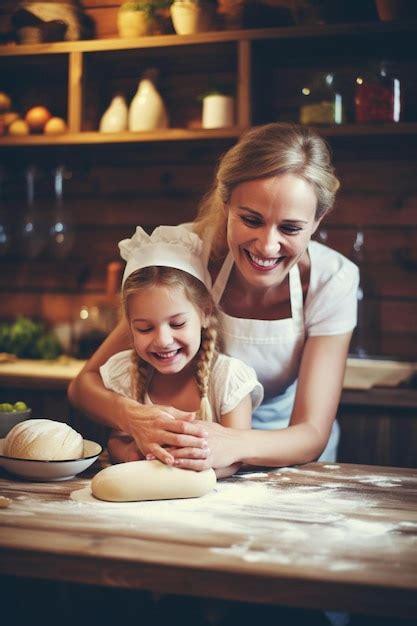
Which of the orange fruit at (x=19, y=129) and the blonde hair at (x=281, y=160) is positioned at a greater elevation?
the orange fruit at (x=19, y=129)

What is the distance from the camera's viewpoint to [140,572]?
0.98 meters

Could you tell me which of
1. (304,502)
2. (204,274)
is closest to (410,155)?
(204,274)

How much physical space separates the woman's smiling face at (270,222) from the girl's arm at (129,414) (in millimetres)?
365

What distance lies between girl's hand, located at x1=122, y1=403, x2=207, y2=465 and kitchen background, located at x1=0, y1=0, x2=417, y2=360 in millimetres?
1572

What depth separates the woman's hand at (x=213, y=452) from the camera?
4.33ft

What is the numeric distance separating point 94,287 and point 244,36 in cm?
123

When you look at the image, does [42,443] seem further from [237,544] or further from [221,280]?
[221,280]

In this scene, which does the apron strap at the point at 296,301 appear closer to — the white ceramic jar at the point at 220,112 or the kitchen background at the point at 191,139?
the kitchen background at the point at 191,139

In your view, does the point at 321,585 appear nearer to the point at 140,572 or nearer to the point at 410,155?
the point at 140,572

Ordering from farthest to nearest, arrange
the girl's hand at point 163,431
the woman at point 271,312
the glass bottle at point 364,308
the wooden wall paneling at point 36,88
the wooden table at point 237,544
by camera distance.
Result: the wooden wall paneling at point 36,88, the glass bottle at point 364,308, the woman at point 271,312, the girl's hand at point 163,431, the wooden table at point 237,544

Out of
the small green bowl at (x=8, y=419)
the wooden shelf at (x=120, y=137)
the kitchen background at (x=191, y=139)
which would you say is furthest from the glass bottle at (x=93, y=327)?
the small green bowl at (x=8, y=419)

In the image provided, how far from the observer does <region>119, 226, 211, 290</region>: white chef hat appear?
164 cm

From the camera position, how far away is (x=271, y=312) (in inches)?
75.1

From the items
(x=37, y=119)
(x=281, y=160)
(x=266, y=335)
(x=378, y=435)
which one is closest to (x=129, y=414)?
(x=266, y=335)
